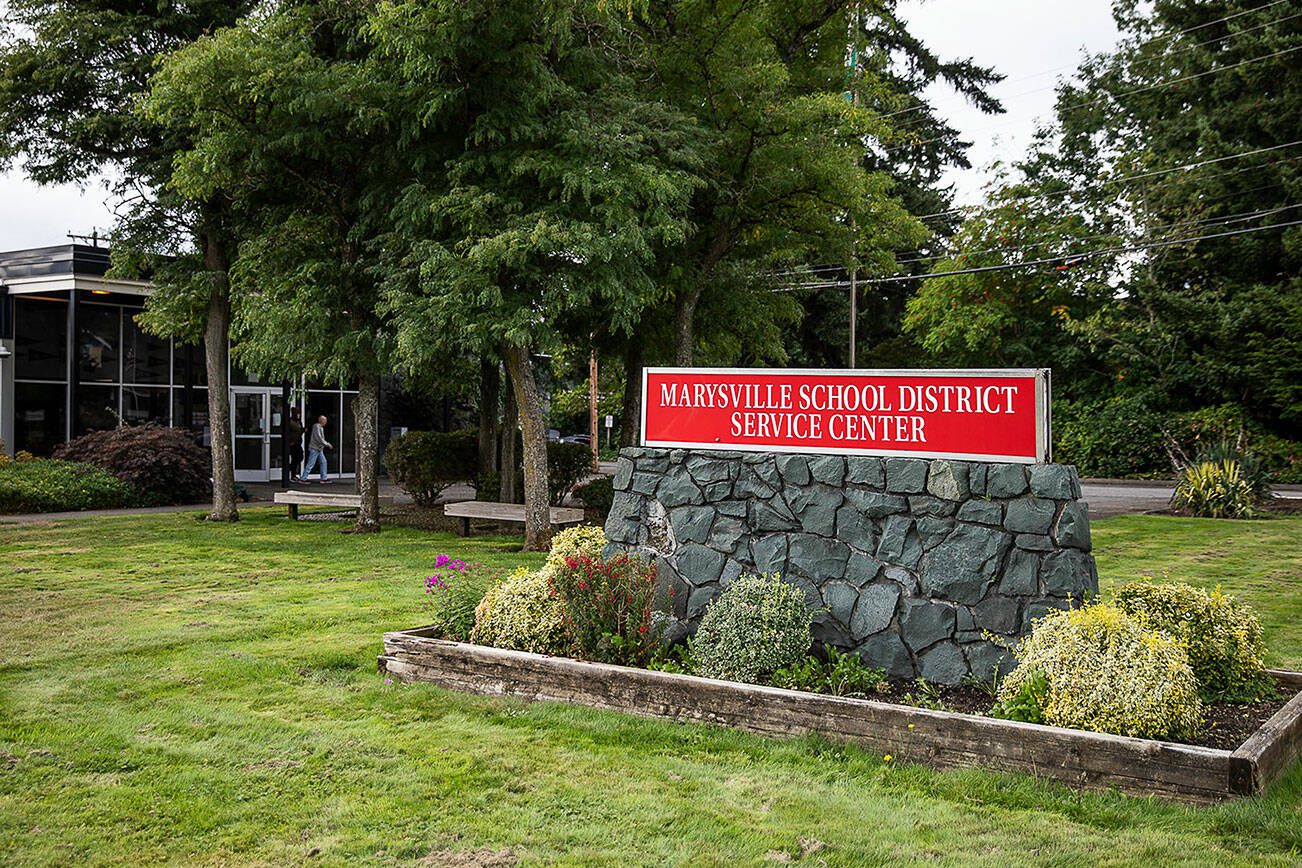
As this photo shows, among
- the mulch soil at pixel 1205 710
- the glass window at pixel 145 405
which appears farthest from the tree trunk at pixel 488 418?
the mulch soil at pixel 1205 710

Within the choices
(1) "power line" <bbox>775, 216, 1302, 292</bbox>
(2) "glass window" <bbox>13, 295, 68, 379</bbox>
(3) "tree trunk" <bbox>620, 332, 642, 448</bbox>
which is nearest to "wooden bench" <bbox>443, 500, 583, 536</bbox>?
(3) "tree trunk" <bbox>620, 332, 642, 448</bbox>

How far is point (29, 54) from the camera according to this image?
15.0 metres

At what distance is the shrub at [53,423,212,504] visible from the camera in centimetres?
2000

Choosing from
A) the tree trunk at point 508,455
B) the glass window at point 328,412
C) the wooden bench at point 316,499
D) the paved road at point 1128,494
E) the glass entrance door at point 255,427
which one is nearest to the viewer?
the tree trunk at point 508,455

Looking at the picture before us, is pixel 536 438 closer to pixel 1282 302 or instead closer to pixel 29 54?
pixel 29 54

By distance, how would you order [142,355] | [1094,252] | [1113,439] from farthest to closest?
1. [1113,439]
2. [1094,252]
3. [142,355]

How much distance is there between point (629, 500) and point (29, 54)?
13.4 metres

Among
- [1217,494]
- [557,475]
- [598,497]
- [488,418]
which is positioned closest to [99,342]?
[488,418]

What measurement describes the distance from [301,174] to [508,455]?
17.9 ft

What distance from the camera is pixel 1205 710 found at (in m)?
5.38

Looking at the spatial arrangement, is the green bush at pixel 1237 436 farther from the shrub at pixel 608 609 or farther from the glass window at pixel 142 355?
the glass window at pixel 142 355

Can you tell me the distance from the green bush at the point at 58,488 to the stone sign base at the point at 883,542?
1543cm

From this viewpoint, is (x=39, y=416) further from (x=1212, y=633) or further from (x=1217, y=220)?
(x=1217, y=220)

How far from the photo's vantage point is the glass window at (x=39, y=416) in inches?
886
